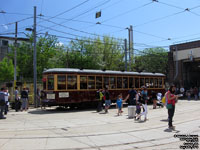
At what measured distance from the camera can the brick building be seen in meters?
32.4

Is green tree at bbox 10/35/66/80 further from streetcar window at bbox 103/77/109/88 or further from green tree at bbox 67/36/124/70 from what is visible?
streetcar window at bbox 103/77/109/88

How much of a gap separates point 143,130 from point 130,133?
78 cm

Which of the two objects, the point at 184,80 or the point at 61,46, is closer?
the point at 184,80

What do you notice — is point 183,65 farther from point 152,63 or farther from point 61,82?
point 61,82

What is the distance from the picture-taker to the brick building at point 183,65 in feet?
106

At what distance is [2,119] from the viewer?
12023 millimetres

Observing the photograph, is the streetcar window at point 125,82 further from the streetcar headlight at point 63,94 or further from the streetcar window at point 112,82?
the streetcar headlight at point 63,94

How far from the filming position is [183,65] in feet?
112

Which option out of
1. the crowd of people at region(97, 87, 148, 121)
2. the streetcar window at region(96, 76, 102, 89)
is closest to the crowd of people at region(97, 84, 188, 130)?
the crowd of people at region(97, 87, 148, 121)

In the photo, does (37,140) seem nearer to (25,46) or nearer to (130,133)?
(130,133)

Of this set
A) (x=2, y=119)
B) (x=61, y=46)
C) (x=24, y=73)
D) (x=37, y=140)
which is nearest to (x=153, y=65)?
(x=61, y=46)

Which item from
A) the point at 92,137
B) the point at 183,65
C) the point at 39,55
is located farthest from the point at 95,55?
the point at 92,137

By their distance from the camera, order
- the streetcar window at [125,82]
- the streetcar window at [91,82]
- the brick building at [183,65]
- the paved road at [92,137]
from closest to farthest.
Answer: the paved road at [92,137]
the streetcar window at [91,82]
the streetcar window at [125,82]
the brick building at [183,65]

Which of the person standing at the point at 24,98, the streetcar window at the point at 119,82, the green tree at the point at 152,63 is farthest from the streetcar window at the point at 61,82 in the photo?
the green tree at the point at 152,63
